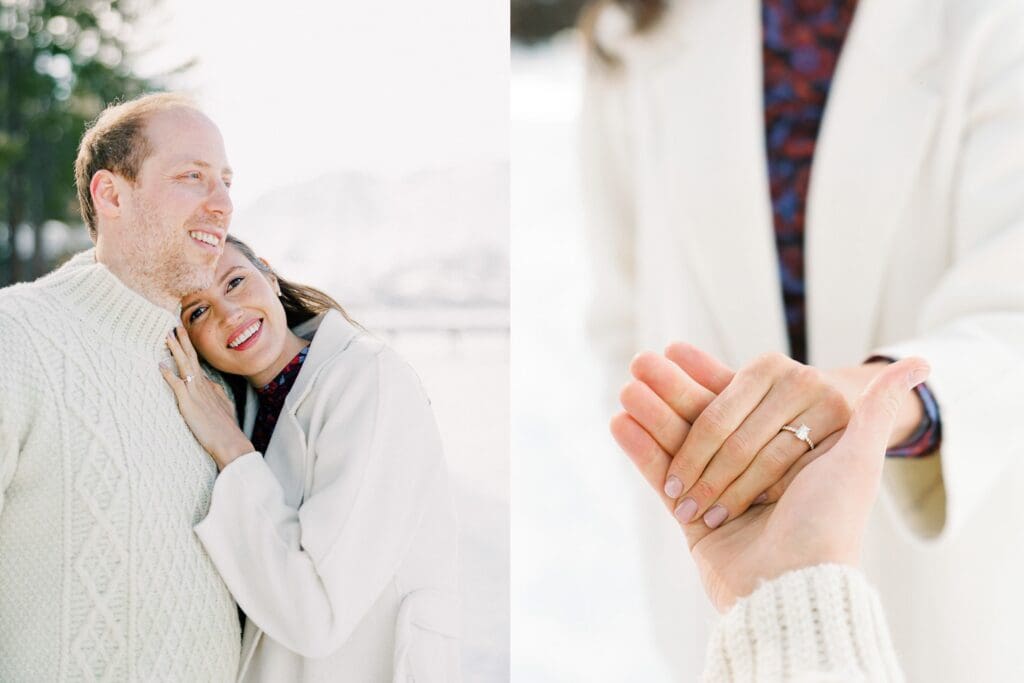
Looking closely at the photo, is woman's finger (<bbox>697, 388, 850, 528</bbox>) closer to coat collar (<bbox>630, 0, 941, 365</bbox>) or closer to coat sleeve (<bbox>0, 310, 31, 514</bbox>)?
coat collar (<bbox>630, 0, 941, 365</bbox>)

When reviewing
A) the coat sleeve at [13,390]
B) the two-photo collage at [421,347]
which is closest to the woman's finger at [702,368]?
the two-photo collage at [421,347]

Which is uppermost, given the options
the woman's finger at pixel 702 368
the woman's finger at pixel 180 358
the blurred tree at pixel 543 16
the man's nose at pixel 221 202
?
the blurred tree at pixel 543 16

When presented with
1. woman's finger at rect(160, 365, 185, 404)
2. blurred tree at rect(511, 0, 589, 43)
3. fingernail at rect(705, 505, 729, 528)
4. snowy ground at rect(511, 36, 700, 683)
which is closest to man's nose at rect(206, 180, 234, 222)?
woman's finger at rect(160, 365, 185, 404)

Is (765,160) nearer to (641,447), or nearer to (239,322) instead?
(641,447)

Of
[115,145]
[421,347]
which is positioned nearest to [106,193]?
[115,145]

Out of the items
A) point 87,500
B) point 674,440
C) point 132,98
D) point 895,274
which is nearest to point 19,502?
point 87,500

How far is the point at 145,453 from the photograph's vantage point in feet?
1.96

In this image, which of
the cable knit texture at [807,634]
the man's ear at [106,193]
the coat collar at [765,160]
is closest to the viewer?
the cable knit texture at [807,634]

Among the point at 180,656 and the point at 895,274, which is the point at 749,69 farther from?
the point at 180,656

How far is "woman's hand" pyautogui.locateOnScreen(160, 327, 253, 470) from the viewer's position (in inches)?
24.2

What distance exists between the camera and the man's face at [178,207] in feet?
2.02

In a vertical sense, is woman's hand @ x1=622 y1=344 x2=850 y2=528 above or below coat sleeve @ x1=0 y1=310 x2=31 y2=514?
below

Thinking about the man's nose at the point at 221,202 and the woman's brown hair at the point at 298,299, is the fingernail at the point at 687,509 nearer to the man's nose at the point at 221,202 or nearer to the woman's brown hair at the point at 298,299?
the woman's brown hair at the point at 298,299

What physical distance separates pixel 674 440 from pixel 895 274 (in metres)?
0.37
